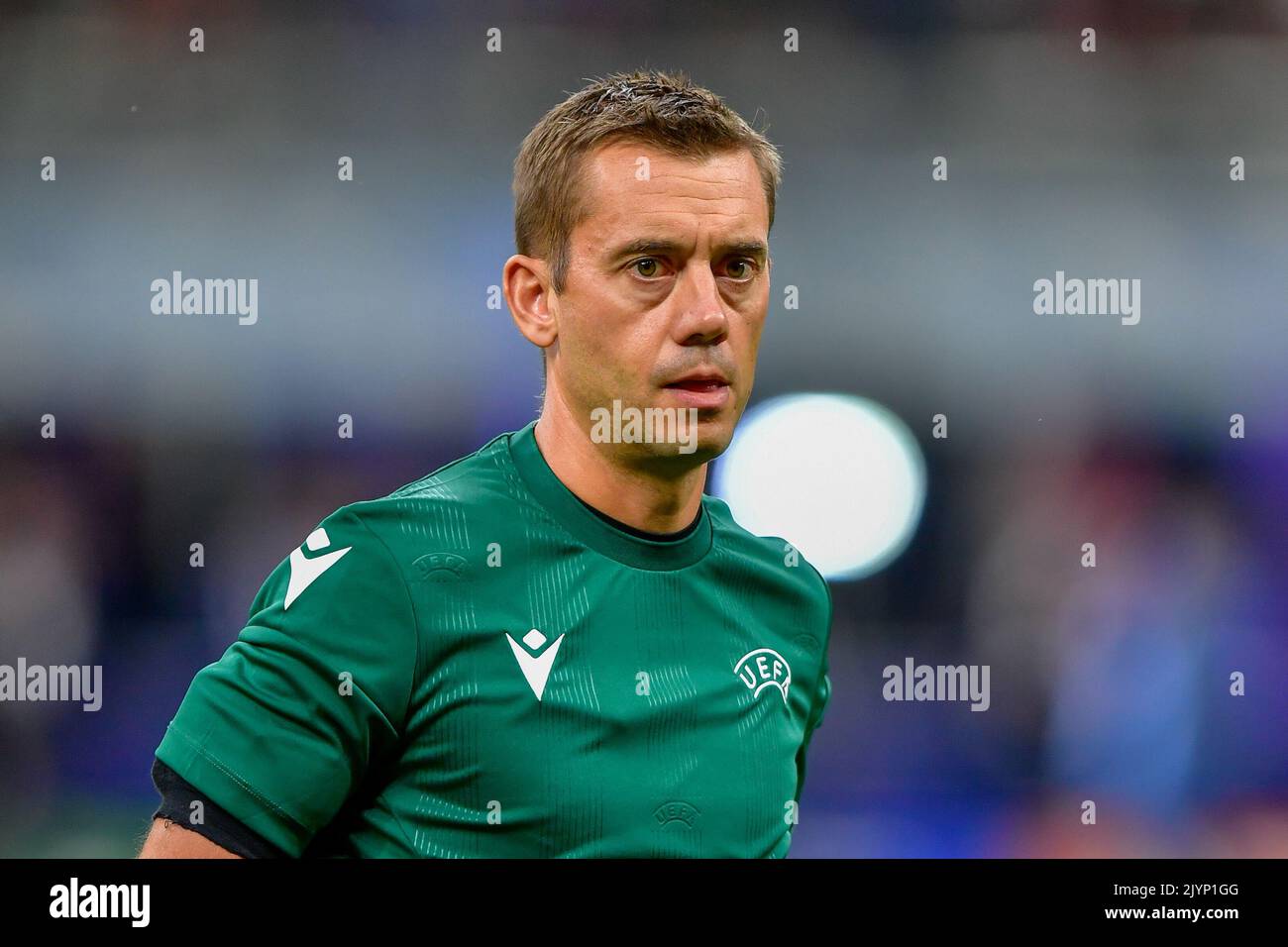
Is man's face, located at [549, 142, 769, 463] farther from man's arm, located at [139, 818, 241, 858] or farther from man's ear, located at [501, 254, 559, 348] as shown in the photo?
man's arm, located at [139, 818, 241, 858]

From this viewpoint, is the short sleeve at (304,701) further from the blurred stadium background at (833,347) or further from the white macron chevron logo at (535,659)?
the blurred stadium background at (833,347)

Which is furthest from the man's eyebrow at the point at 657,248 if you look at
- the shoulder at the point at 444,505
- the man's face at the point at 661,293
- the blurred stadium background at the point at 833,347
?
the blurred stadium background at the point at 833,347

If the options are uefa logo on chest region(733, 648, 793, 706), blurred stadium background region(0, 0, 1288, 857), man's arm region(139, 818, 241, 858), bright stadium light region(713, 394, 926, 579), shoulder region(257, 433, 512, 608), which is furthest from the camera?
bright stadium light region(713, 394, 926, 579)

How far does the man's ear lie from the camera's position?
107 inches

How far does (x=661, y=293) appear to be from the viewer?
2.55m

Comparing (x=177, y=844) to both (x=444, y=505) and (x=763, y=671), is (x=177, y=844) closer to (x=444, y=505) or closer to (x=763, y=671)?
(x=444, y=505)

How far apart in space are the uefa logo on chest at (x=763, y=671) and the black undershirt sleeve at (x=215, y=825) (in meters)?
0.97

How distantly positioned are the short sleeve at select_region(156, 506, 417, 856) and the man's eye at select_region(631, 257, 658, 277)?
763 mm

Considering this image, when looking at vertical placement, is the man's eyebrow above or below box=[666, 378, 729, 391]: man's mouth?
above

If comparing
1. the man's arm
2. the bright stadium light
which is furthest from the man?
the bright stadium light

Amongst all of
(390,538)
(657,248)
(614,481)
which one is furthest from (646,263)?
(390,538)

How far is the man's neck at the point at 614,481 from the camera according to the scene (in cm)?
260

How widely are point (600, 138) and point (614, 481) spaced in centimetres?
70

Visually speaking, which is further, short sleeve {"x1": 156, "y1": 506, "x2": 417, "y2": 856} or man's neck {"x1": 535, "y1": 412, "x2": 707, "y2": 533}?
man's neck {"x1": 535, "y1": 412, "x2": 707, "y2": 533}
